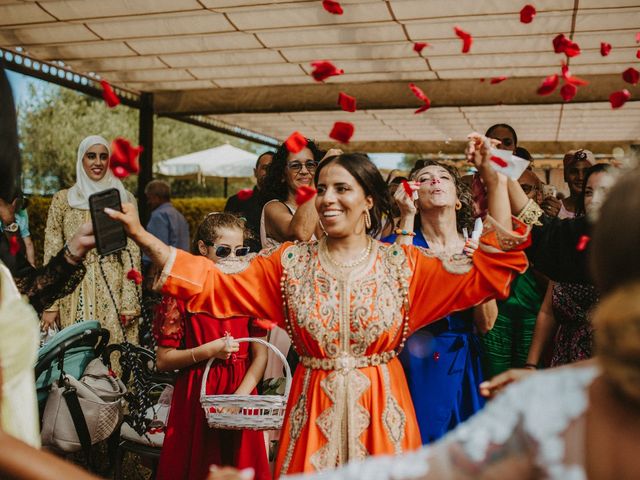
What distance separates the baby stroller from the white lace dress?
278 cm

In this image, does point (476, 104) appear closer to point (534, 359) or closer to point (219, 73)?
point (219, 73)

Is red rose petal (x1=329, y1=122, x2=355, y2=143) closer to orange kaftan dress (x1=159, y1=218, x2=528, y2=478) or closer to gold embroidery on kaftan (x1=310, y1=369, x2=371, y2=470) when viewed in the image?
orange kaftan dress (x1=159, y1=218, x2=528, y2=478)

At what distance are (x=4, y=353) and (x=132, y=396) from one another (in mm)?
2433

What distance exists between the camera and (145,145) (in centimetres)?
919

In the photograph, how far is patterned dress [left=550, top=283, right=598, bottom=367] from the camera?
3.43 meters

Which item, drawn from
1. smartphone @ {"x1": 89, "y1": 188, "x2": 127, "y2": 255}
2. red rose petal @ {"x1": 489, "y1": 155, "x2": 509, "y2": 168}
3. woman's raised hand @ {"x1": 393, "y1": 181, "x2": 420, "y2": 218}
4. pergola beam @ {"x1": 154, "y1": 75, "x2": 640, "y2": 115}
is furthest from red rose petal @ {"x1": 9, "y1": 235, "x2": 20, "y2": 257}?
pergola beam @ {"x1": 154, "y1": 75, "x2": 640, "y2": 115}

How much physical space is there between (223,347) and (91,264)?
2.43 meters

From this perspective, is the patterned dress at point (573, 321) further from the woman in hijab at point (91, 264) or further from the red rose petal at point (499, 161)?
the woman in hijab at point (91, 264)

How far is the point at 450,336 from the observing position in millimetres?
3410

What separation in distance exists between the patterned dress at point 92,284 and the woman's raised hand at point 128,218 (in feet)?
9.58

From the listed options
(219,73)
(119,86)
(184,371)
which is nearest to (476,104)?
(219,73)

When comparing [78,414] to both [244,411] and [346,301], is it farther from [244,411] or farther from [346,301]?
[346,301]

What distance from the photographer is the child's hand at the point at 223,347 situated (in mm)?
3350

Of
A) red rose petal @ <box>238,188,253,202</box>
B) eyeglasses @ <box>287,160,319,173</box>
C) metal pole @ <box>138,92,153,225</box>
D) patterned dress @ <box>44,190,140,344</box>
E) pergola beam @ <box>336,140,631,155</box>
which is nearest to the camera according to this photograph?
eyeglasses @ <box>287,160,319,173</box>
